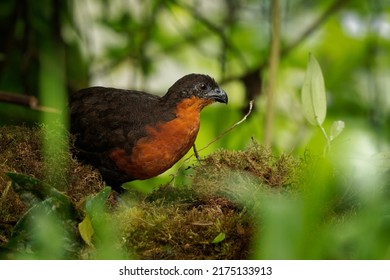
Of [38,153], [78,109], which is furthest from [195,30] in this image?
[38,153]

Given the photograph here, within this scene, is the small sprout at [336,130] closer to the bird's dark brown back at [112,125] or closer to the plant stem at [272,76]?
the bird's dark brown back at [112,125]

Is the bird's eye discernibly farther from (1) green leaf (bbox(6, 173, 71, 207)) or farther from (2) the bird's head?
(1) green leaf (bbox(6, 173, 71, 207))

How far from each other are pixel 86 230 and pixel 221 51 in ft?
8.37

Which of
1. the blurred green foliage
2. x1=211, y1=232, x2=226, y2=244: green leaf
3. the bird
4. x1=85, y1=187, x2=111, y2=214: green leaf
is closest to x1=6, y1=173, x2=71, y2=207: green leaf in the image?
x1=85, y1=187, x2=111, y2=214: green leaf

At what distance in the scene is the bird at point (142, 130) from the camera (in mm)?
2402

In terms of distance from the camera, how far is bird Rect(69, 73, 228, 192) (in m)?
2.40

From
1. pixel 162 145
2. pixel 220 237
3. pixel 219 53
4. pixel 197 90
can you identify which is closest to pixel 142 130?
pixel 162 145

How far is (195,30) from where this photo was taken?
4777 mm

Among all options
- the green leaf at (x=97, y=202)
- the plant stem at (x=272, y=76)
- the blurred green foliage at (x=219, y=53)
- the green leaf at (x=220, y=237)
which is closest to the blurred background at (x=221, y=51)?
the blurred green foliage at (x=219, y=53)

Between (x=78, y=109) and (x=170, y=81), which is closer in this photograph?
(x=78, y=109)

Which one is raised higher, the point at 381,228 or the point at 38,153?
the point at 38,153

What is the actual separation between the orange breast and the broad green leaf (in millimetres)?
829
